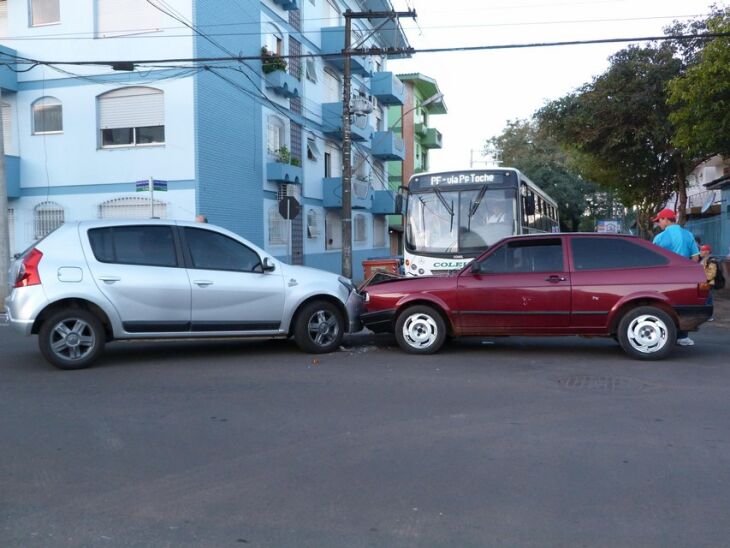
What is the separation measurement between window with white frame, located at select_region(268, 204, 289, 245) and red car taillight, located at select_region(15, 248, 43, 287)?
1488 cm

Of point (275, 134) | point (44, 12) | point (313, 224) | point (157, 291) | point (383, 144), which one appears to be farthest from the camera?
point (383, 144)

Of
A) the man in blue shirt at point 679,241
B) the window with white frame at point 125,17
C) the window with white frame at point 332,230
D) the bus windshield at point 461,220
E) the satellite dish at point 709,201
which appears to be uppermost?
the window with white frame at point 125,17

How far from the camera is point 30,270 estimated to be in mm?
8344

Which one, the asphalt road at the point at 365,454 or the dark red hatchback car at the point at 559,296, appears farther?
the dark red hatchback car at the point at 559,296

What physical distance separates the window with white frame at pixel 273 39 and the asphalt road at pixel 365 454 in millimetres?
16452

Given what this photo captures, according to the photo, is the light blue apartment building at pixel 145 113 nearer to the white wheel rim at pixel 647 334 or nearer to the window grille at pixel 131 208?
the window grille at pixel 131 208

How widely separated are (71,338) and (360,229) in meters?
24.7

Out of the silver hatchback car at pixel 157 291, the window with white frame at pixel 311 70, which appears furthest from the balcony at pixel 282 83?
the silver hatchback car at pixel 157 291

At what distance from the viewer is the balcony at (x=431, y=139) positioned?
48812 millimetres

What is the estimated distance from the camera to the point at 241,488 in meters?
4.75

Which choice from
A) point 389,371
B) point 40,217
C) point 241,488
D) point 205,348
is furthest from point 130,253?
point 40,217

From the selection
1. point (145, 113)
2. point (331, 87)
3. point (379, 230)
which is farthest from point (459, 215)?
point (379, 230)

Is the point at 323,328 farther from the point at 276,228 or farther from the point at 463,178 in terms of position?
the point at 276,228

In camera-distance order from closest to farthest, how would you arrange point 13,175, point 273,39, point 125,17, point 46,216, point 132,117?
point 125,17
point 132,117
point 13,175
point 46,216
point 273,39
